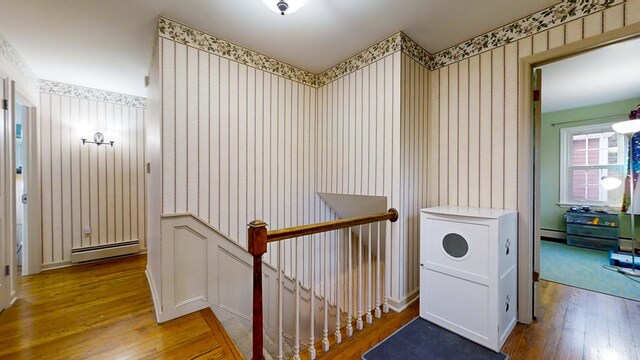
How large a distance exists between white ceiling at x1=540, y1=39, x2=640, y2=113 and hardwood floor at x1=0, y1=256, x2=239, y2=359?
12.4 ft

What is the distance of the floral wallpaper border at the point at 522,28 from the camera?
1.71 metres

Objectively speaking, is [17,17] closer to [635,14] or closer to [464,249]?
[464,249]

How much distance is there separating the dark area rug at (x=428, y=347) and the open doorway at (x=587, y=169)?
1.86 m

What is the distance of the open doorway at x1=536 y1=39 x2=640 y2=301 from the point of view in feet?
8.82

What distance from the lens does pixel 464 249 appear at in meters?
1.78

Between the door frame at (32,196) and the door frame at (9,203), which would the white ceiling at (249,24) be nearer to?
the door frame at (9,203)

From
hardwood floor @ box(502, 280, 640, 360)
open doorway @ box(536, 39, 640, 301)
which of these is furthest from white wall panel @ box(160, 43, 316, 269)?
open doorway @ box(536, 39, 640, 301)

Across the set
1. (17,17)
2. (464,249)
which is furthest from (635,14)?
(17,17)

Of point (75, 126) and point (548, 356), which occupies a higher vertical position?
point (75, 126)

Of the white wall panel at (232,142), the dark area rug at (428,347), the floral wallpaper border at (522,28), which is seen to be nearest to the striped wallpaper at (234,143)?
the white wall panel at (232,142)

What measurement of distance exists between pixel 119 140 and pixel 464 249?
4.47 m

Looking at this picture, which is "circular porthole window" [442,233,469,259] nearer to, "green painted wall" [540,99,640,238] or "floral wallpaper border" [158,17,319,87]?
"floral wallpaper border" [158,17,319,87]

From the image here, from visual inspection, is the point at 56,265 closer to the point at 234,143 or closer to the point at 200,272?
the point at 200,272

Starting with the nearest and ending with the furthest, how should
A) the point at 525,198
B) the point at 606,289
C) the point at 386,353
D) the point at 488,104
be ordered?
the point at 386,353, the point at 525,198, the point at 488,104, the point at 606,289
